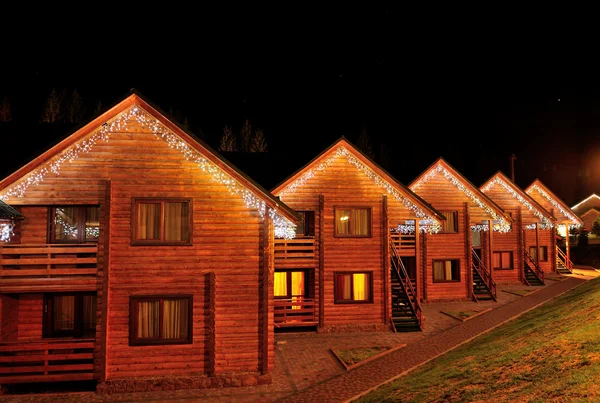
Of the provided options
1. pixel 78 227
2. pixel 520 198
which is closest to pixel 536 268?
pixel 520 198

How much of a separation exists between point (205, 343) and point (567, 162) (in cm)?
12744

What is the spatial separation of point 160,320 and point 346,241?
997 cm

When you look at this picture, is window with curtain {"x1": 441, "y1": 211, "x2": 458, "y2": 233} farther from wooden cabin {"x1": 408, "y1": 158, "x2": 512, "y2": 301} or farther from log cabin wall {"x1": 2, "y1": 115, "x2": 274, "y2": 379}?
log cabin wall {"x1": 2, "y1": 115, "x2": 274, "y2": 379}

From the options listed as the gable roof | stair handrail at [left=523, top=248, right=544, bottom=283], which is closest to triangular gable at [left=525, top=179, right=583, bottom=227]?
stair handrail at [left=523, top=248, right=544, bottom=283]

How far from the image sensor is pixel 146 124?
13.5 m

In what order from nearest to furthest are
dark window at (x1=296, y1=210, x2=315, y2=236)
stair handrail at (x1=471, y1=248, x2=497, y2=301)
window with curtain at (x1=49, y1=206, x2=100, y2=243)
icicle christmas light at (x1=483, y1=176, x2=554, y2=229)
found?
window with curtain at (x1=49, y1=206, x2=100, y2=243) < dark window at (x1=296, y1=210, x2=315, y2=236) < stair handrail at (x1=471, y1=248, x2=497, y2=301) < icicle christmas light at (x1=483, y1=176, x2=554, y2=229)

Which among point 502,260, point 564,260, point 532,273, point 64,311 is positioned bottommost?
point 532,273

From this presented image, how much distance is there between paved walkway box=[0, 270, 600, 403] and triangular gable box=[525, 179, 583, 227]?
59.1 feet

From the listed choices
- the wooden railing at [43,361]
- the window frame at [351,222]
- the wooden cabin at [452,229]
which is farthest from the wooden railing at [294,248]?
the wooden cabin at [452,229]

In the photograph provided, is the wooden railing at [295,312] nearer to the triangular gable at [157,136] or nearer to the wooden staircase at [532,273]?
the triangular gable at [157,136]

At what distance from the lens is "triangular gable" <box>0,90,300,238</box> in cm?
1266

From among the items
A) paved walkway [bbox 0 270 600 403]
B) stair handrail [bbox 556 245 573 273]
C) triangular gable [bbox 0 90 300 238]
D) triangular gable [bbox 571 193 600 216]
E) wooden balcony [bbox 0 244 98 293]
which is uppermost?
triangular gable [bbox 571 193 600 216]

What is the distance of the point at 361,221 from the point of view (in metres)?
20.7

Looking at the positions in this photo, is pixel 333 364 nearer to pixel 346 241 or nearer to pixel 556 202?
pixel 346 241
